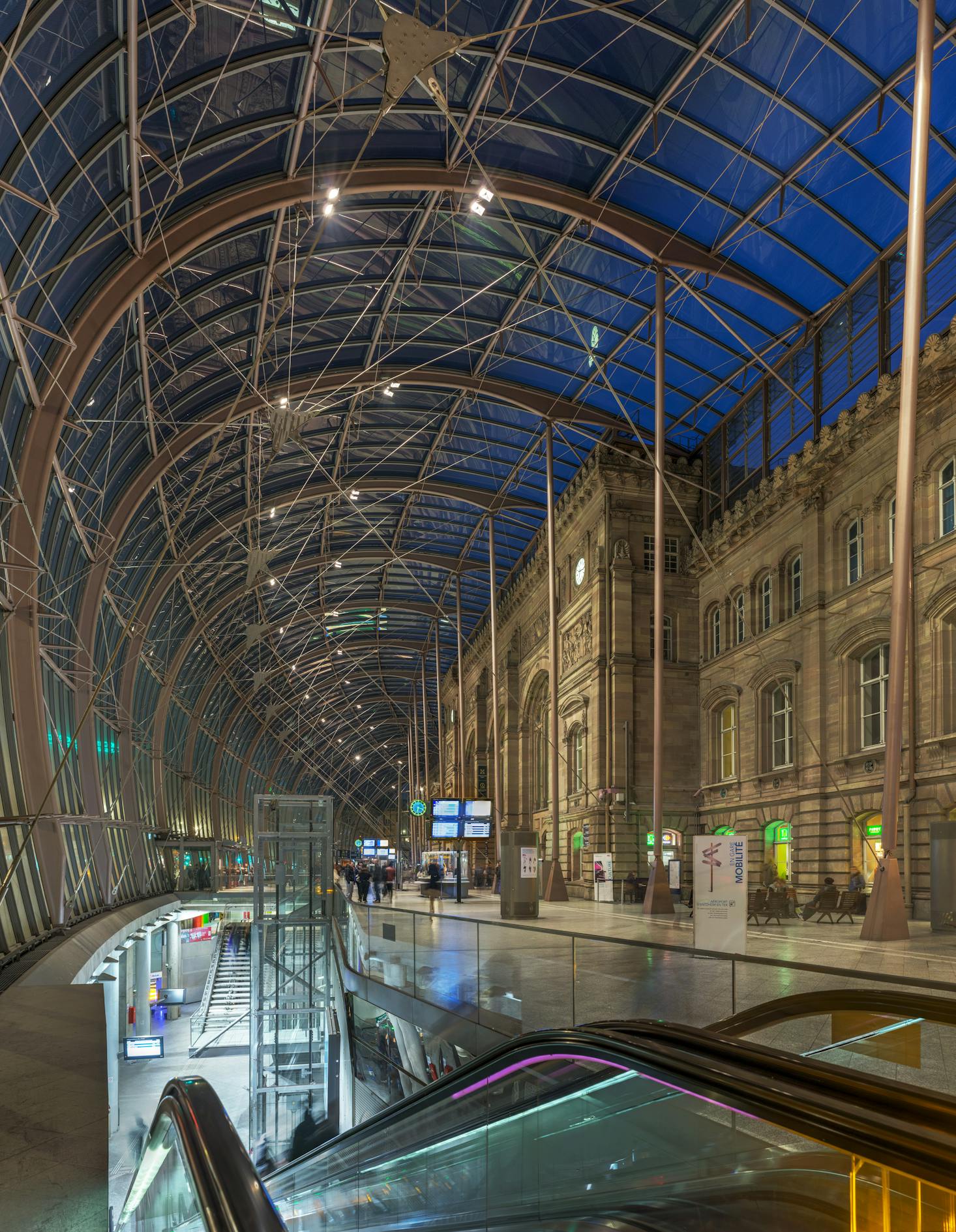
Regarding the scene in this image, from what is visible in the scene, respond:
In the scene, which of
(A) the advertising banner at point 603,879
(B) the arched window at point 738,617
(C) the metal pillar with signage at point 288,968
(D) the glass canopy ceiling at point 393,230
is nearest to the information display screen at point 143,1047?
(C) the metal pillar with signage at point 288,968

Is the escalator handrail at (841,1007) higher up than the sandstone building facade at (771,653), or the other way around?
the sandstone building facade at (771,653)

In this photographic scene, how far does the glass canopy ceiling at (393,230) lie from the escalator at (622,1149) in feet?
38.0

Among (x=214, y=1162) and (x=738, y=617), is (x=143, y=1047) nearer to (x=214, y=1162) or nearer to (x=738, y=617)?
(x=738, y=617)

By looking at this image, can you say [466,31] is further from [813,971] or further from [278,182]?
[813,971]

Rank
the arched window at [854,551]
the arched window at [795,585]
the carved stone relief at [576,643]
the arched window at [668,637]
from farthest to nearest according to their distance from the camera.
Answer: the carved stone relief at [576,643]
the arched window at [668,637]
the arched window at [795,585]
the arched window at [854,551]

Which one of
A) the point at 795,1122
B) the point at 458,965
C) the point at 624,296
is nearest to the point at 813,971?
the point at 795,1122

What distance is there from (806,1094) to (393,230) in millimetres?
27646

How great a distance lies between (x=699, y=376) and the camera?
36844mm

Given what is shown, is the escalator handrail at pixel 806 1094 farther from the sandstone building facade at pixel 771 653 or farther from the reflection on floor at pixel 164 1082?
Answer: the reflection on floor at pixel 164 1082

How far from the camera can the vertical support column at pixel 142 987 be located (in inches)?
1471

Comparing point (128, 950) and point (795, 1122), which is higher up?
point (795, 1122)

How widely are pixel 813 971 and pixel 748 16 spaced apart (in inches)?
778

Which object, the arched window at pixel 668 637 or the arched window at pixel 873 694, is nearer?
→ the arched window at pixel 873 694

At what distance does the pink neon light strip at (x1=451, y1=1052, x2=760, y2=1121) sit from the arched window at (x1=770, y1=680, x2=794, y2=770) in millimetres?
28341
